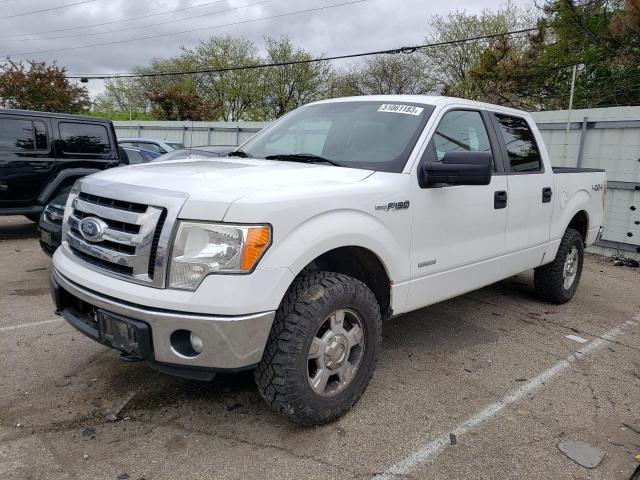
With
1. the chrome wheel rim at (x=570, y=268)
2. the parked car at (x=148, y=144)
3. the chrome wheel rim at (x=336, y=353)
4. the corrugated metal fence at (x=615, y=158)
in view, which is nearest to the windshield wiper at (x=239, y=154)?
the chrome wheel rim at (x=336, y=353)

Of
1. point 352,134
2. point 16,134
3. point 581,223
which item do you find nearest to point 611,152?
point 581,223

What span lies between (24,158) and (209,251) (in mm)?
6516

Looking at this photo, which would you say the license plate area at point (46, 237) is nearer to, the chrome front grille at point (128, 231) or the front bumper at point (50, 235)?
the front bumper at point (50, 235)

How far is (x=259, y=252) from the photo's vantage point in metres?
2.37

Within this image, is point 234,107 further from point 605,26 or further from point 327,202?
point 327,202

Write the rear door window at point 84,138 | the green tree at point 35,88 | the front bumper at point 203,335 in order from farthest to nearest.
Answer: the green tree at point 35,88 → the rear door window at point 84,138 → the front bumper at point 203,335

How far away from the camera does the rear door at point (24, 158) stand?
739cm

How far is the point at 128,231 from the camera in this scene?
250cm

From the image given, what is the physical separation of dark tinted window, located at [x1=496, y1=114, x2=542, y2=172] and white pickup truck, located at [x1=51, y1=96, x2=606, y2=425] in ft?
0.72

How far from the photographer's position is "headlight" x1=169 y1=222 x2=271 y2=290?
7.68 feet

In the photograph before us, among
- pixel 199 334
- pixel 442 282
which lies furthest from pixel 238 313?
pixel 442 282

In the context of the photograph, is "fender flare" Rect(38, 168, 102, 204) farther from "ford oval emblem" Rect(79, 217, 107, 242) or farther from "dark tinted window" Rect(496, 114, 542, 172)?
"dark tinted window" Rect(496, 114, 542, 172)

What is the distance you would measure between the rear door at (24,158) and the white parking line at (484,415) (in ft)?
23.3

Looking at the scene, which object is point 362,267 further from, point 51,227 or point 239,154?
point 51,227
